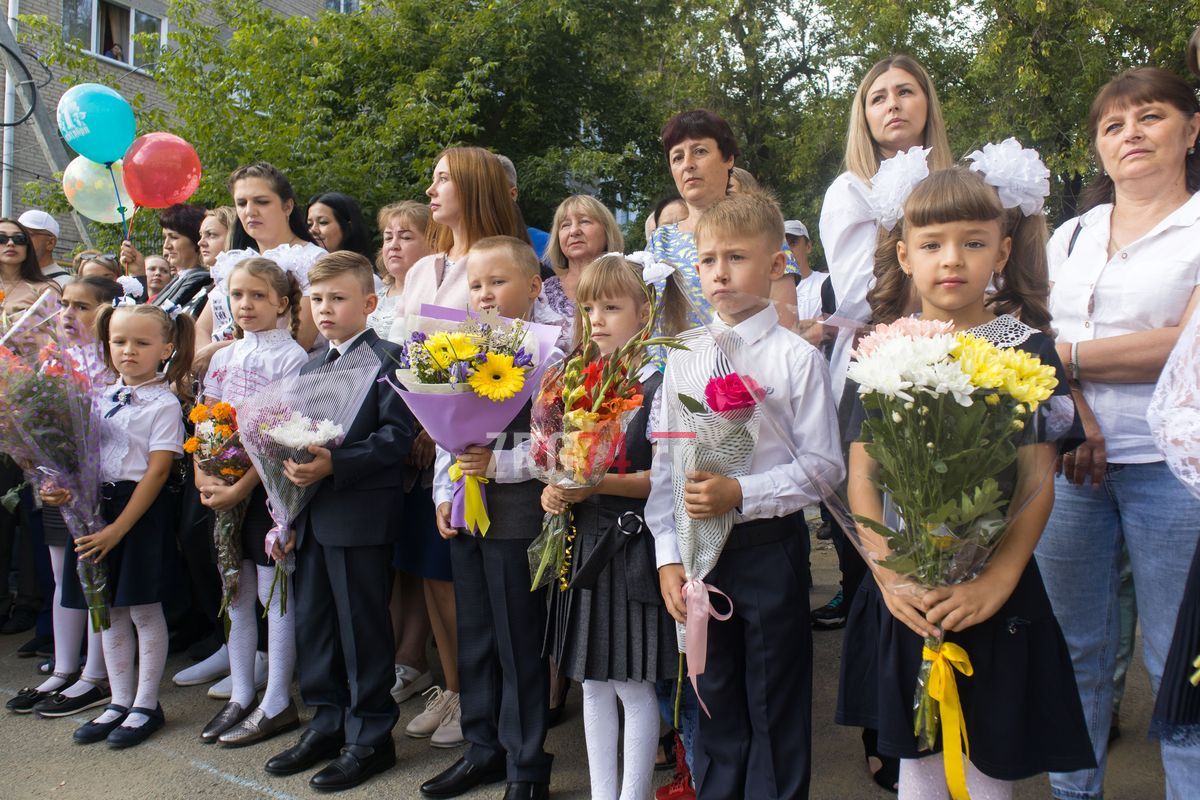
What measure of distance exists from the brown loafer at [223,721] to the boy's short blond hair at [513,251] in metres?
2.07

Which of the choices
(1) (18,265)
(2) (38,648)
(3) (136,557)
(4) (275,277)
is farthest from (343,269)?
(1) (18,265)

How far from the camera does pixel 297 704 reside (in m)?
4.03

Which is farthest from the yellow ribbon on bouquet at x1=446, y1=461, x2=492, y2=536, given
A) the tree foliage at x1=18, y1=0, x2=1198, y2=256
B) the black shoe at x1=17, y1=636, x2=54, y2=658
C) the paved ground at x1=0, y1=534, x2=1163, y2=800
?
the tree foliage at x1=18, y1=0, x2=1198, y2=256

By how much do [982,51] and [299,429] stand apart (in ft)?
35.8

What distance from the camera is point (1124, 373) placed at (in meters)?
2.49

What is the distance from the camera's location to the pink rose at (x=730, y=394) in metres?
2.26

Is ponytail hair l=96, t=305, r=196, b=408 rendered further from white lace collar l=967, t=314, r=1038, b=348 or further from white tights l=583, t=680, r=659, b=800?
white lace collar l=967, t=314, r=1038, b=348

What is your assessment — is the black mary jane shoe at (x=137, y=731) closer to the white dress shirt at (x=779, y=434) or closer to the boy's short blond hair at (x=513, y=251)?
the boy's short blond hair at (x=513, y=251)

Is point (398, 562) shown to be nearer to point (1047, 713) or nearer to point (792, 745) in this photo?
point (792, 745)

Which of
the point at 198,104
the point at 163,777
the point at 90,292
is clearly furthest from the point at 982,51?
the point at 163,777

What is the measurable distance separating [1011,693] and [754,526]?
77cm

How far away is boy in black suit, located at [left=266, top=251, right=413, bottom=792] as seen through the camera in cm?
335

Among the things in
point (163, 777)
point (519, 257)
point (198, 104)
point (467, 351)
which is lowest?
point (163, 777)

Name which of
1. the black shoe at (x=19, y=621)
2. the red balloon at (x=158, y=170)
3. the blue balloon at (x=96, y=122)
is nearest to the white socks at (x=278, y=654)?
the black shoe at (x=19, y=621)
